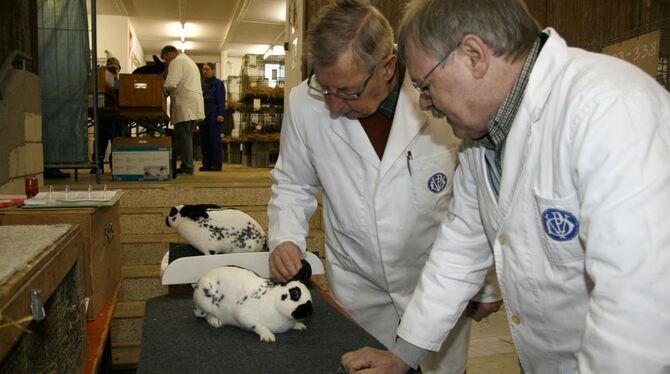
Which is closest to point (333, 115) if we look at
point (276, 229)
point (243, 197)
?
point (276, 229)

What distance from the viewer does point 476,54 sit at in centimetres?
81

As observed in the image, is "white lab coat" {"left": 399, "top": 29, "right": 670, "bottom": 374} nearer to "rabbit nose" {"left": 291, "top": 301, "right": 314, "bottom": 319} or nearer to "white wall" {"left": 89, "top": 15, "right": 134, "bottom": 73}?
"rabbit nose" {"left": 291, "top": 301, "right": 314, "bottom": 319}

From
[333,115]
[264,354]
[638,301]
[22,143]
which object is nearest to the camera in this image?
[638,301]

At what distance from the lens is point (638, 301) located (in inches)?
23.8

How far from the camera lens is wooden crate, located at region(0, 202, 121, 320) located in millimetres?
1384

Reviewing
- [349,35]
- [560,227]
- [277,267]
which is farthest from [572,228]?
[277,267]

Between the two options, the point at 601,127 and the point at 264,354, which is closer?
the point at 601,127

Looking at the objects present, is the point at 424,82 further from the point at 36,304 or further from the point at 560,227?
the point at 36,304

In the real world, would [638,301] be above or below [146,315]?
above

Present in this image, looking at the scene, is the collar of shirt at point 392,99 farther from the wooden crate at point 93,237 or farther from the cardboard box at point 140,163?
the cardboard box at point 140,163

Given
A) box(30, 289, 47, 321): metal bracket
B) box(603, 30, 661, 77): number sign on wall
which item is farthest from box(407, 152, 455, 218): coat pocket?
box(603, 30, 661, 77): number sign on wall

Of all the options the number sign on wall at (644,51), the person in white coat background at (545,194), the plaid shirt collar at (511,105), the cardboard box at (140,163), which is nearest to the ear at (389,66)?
the person in white coat background at (545,194)

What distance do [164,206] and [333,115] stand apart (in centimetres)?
282

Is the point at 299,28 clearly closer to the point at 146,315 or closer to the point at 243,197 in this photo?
the point at 243,197
